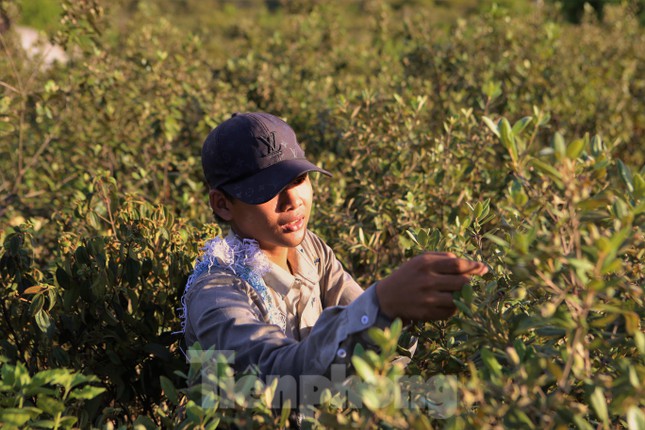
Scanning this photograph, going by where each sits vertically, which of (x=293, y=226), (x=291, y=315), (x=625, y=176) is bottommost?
(x=291, y=315)

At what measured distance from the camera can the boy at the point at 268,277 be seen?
167 centimetres

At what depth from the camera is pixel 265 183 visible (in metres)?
2.07

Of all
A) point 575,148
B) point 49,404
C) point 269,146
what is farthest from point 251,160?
point 575,148

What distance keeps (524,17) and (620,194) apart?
19.4ft

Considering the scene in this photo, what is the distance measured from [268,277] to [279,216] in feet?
0.60

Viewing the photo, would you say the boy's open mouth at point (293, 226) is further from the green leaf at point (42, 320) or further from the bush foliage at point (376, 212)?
the green leaf at point (42, 320)

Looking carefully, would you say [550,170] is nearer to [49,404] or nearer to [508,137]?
[508,137]

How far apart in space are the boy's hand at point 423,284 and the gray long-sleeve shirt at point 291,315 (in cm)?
4

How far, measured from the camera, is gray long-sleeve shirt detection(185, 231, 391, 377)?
1649 mm

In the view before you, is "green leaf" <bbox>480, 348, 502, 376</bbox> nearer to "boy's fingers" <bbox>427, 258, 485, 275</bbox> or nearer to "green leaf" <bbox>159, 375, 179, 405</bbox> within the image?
"boy's fingers" <bbox>427, 258, 485, 275</bbox>

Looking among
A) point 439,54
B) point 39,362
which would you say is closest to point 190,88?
point 439,54

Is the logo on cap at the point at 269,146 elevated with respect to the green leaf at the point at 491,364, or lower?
elevated

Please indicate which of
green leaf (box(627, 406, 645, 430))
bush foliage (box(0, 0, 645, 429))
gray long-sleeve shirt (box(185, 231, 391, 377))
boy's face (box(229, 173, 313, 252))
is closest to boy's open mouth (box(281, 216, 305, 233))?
boy's face (box(229, 173, 313, 252))

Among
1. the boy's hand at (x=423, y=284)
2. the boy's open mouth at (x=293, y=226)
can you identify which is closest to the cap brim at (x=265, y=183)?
the boy's open mouth at (x=293, y=226)
